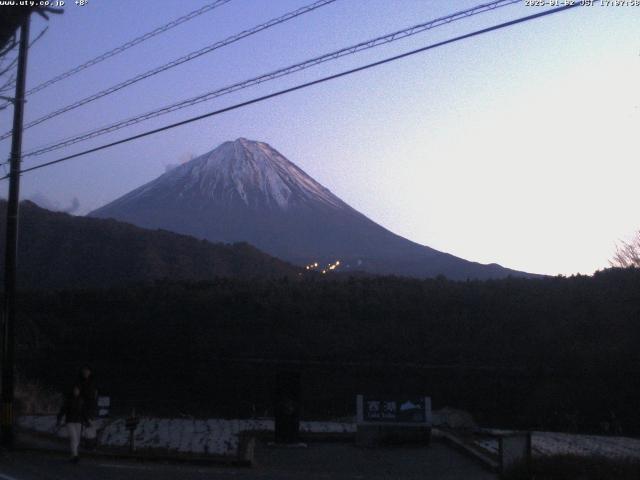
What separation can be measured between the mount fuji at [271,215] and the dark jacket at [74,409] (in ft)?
262

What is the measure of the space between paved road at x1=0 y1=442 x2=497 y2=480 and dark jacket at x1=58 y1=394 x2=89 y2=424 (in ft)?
2.36

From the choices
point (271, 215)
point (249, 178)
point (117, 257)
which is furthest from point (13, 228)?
point (249, 178)

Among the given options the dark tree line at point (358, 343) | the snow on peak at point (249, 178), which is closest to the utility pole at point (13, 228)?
the dark tree line at point (358, 343)

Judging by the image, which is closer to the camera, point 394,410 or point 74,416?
point 74,416

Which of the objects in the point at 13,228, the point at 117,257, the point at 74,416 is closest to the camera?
the point at 74,416

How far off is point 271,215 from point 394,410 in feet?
328

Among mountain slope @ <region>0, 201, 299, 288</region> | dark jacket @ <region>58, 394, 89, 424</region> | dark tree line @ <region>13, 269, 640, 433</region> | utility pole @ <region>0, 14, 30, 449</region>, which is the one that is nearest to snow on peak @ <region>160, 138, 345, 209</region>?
mountain slope @ <region>0, 201, 299, 288</region>

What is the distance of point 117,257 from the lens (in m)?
71.1

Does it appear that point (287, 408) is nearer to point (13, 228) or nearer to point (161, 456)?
point (161, 456)

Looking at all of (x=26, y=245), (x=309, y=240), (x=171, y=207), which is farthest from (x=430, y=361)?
(x=171, y=207)

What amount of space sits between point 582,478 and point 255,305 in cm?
3699

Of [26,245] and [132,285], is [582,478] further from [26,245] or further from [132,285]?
[26,245]

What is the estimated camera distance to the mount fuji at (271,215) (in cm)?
10443

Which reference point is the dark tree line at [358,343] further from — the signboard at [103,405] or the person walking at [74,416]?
the person walking at [74,416]
